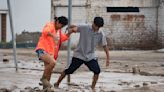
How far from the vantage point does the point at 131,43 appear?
30969 millimetres

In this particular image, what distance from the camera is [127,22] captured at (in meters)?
30.8

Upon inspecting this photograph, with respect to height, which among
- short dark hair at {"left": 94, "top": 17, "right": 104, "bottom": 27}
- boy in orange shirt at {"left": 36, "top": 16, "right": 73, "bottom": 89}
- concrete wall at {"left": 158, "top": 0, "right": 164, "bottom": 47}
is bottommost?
concrete wall at {"left": 158, "top": 0, "right": 164, "bottom": 47}

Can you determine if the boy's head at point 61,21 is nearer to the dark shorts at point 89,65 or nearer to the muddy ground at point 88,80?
the dark shorts at point 89,65

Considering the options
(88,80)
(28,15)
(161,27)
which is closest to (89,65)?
(88,80)

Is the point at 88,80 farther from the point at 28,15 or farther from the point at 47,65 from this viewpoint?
the point at 28,15

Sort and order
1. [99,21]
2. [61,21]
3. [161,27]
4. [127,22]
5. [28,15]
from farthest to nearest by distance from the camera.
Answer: [28,15], [127,22], [161,27], [99,21], [61,21]

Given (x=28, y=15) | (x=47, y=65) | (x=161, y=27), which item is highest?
(x=47, y=65)

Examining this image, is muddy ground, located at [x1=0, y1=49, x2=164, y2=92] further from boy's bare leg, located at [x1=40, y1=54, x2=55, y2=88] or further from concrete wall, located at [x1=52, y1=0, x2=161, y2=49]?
concrete wall, located at [x1=52, y1=0, x2=161, y2=49]

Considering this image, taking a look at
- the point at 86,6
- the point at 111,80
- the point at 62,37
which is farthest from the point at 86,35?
the point at 86,6

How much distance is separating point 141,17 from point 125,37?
1.63 meters

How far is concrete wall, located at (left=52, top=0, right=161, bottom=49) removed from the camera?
3067 centimetres

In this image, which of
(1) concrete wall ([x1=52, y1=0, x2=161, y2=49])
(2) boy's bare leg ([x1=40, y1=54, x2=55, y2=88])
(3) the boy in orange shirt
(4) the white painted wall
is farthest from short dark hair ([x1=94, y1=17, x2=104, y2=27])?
(4) the white painted wall

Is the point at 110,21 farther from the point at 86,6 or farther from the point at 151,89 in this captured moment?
the point at 151,89

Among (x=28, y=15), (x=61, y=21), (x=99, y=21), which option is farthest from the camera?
(x=28, y=15)
